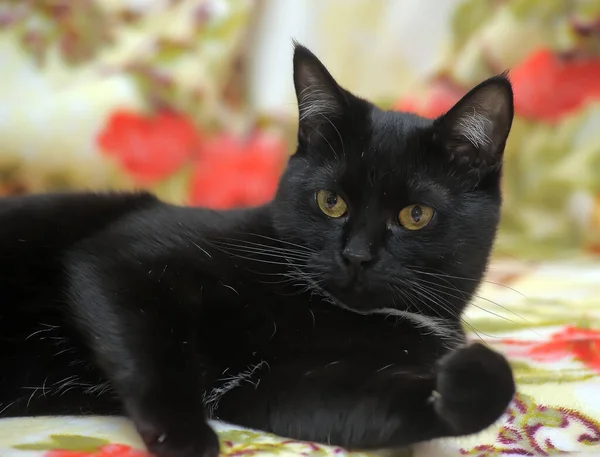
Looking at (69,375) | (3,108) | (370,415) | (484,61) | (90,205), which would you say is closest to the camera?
(370,415)

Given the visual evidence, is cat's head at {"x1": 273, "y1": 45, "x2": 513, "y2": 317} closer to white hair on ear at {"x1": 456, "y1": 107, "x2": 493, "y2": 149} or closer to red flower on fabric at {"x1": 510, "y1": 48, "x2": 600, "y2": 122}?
white hair on ear at {"x1": 456, "y1": 107, "x2": 493, "y2": 149}

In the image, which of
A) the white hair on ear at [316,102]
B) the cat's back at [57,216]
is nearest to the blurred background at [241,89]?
the cat's back at [57,216]

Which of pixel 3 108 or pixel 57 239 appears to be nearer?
pixel 57 239

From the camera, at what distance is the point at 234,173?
1.67 metres

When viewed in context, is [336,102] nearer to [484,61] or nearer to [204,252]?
[204,252]

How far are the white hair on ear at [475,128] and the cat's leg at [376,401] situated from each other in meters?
0.32

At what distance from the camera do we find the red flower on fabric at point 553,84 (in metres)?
1.62

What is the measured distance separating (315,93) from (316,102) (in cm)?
1

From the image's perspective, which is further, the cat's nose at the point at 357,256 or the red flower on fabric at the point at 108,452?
the cat's nose at the point at 357,256

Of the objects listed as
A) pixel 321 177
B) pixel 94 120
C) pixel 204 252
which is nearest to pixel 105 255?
pixel 204 252

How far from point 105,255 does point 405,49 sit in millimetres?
1222

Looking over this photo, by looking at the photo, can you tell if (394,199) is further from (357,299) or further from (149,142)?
(149,142)

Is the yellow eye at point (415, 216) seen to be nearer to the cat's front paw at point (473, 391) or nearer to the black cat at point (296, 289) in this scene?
the black cat at point (296, 289)

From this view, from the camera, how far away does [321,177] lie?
888 mm
